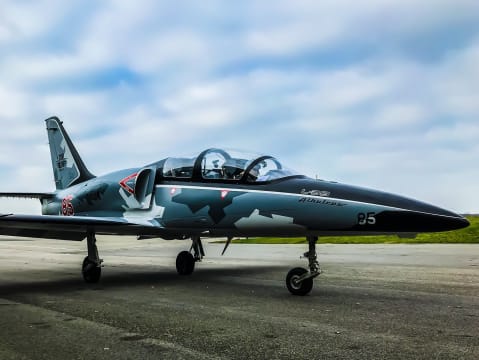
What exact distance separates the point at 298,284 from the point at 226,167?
269cm

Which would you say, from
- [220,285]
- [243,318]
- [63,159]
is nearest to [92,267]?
[220,285]

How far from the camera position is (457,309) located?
646 centimetres

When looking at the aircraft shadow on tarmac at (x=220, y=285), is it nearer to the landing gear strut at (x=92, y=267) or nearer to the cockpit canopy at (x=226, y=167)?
the landing gear strut at (x=92, y=267)

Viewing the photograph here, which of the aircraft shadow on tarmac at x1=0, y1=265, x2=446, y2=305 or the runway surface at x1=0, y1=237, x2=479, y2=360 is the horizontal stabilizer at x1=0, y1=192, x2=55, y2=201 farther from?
the runway surface at x1=0, y1=237, x2=479, y2=360

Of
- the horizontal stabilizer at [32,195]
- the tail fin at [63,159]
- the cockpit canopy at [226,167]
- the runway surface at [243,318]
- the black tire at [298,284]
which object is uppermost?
the tail fin at [63,159]

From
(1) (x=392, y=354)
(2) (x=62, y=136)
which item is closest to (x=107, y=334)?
(1) (x=392, y=354)

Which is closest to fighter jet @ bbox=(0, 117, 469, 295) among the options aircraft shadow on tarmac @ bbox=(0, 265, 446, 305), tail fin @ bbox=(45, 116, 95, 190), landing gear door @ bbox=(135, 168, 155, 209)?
landing gear door @ bbox=(135, 168, 155, 209)

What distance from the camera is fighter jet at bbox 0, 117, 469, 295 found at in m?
6.88

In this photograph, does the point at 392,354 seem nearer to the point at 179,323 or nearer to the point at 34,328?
the point at 179,323

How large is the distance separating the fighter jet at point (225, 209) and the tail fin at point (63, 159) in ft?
6.03

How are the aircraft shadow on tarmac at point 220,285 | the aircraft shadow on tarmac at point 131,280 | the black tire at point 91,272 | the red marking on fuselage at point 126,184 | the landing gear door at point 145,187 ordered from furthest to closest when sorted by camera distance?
the red marking on fuselage at point 126,184
the landing gear door at point 145,187
the black tire at point 91,272
the aircraft shadow on tarmac at point 131,280
the aircraft shadow on tarmac at point 220,285

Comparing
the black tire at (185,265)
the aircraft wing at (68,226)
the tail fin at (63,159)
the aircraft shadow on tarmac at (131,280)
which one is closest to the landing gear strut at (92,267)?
the aircraft shadow on tarmac at (131,280)

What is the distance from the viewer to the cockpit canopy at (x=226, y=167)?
341 inches

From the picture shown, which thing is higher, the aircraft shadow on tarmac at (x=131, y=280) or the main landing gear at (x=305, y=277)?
the main landing gear at (x=305, y=277)
